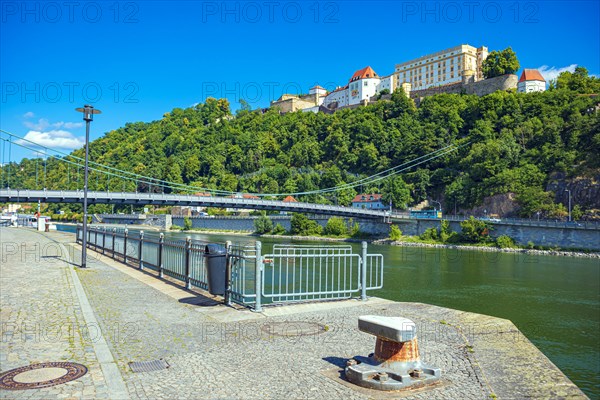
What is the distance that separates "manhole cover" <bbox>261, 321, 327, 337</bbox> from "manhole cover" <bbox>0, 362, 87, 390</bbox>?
2061 mm

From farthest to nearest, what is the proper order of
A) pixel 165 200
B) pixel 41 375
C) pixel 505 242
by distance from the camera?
1. pixel 165 200
2. pixel 505 242
3. pixel 41 375

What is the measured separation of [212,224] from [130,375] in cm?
7453

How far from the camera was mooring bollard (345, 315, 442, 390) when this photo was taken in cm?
379

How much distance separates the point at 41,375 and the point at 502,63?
95.4 m

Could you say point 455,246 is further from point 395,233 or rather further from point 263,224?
point 263,224

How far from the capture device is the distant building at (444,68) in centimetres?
9669

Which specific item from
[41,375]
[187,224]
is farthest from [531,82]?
[41,375]

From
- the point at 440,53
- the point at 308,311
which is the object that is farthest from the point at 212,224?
the point at 308,311

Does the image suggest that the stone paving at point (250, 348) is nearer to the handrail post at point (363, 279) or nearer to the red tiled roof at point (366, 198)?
the handrail post at point (363, 279)

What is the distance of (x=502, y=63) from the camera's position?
286 feet

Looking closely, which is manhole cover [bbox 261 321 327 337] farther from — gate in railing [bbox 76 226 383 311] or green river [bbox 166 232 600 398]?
green river [bbox 166 232 600 398]

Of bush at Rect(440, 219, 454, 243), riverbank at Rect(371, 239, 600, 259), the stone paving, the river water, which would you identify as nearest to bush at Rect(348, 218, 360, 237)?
riverbank at Rect(371, 239, 600, 259)

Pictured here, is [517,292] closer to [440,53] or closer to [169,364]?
[169,364]

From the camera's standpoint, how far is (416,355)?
402cm
